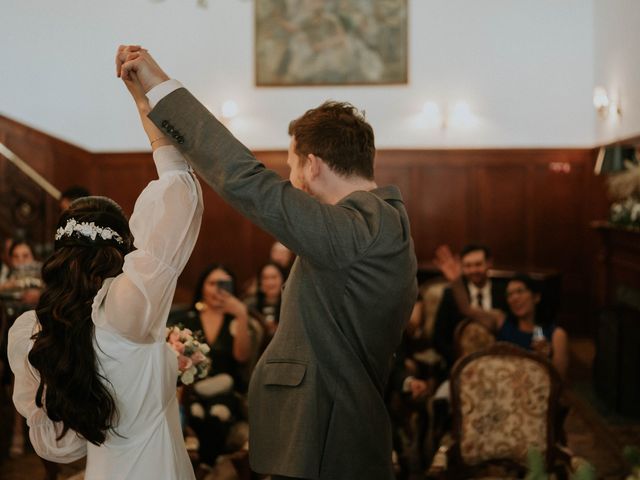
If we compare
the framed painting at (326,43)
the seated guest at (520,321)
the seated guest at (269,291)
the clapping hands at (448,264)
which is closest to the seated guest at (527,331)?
the seated guest at (520,321)

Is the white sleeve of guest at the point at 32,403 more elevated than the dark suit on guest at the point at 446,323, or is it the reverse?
the white sleeve of guest at the point at 32,403

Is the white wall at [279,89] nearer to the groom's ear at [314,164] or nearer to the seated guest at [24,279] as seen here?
the seated guest at [24,279]

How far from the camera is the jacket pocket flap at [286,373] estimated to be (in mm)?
2062

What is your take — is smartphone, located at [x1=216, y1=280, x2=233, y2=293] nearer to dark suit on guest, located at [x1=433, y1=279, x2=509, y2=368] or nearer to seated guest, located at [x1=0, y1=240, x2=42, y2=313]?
seated guest, located at [x1=0, y1=240, x2=42, y2=313]

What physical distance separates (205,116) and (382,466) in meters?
1.00

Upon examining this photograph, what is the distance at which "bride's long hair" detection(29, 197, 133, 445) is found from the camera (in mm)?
2006

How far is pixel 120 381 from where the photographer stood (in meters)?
2.05

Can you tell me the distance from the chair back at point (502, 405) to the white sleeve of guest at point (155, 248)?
221 cm

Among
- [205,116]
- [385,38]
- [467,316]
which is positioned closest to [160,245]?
[205,116]

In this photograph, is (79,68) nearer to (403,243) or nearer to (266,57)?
(266,57)

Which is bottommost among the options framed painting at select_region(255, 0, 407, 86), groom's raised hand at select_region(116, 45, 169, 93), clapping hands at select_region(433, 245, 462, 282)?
clapping hands at select_region(433, 245, 462, 282)

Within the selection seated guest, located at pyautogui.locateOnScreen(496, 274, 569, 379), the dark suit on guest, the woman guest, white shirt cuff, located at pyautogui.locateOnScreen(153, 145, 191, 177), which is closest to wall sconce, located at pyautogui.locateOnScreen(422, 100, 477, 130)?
the dark suit on guest

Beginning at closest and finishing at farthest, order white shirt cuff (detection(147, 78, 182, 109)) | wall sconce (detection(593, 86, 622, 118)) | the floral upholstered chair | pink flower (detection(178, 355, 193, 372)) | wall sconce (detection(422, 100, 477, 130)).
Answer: white shirt cuff (detection(147, 78, 182, 109))
pink flower (detection(178, 355, 193, 372))
the floral upholstered chair
wall sconce (detection(593, 86, 622, 118))
wall sconce (detection(422, 100, 477, 130))

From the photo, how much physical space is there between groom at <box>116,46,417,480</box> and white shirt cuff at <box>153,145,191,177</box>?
0.88ft
